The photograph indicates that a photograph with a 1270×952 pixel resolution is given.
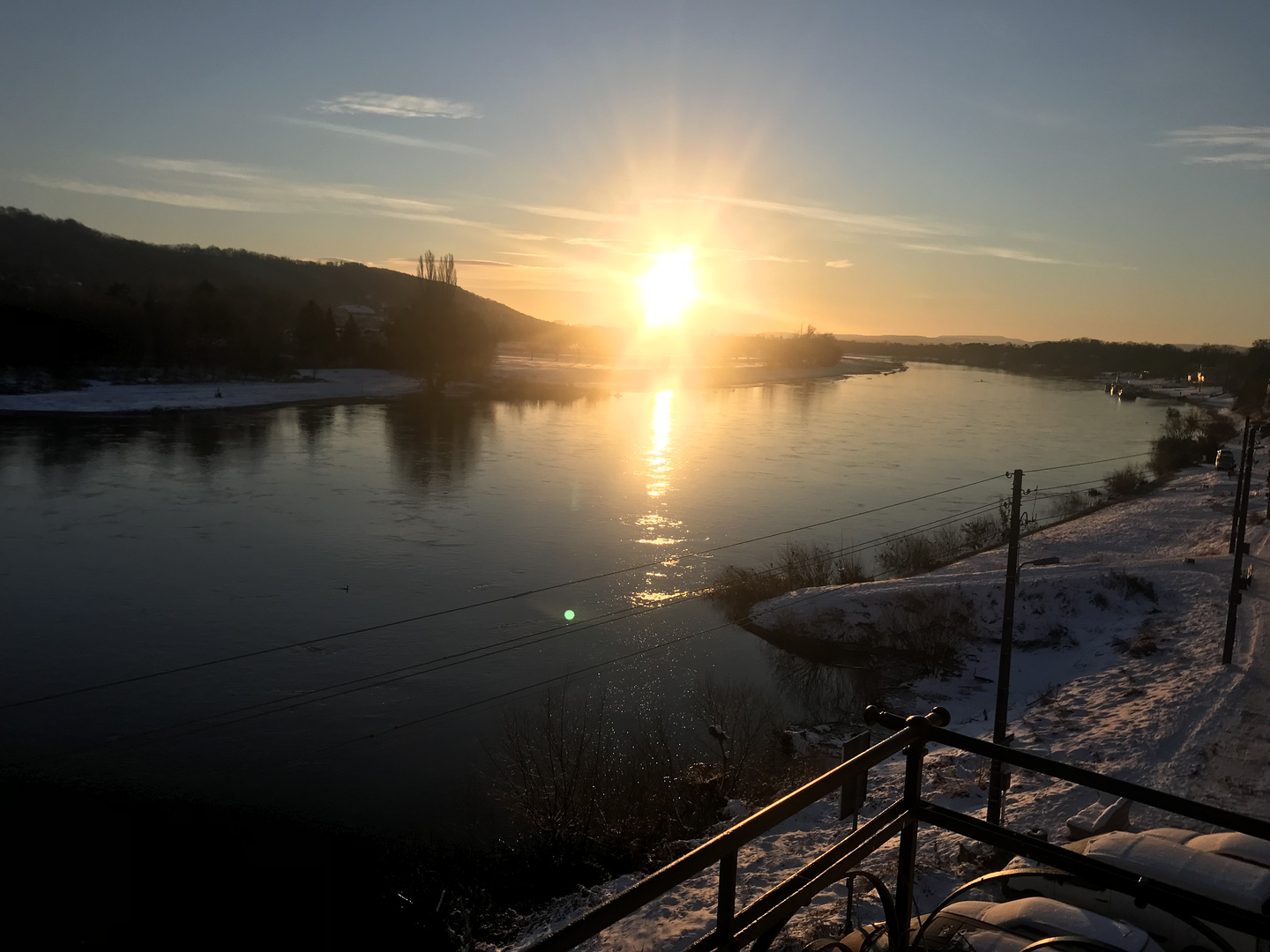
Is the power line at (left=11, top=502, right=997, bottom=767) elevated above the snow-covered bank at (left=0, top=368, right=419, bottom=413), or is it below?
below

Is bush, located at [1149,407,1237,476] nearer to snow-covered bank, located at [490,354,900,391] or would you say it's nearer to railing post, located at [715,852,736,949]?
snow-covered bank, located at [490,354,900,391]

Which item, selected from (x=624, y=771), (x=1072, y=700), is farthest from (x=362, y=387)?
(x=1072, y=700)

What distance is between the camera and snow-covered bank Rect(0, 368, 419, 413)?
157 feet

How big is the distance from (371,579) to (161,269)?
122595mm

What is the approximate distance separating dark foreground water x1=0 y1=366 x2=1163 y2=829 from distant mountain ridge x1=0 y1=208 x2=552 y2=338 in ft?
169

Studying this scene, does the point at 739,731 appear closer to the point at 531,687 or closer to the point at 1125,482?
the point at 531,687

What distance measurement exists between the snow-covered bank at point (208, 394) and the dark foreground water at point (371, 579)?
3.91m

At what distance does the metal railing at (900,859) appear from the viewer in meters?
1.74

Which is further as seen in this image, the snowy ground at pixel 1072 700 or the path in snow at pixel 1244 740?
the path in snow at pixel 1244 740

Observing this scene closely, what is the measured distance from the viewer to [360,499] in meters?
29.1

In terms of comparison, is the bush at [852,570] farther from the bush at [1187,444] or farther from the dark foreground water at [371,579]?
the bush at [1187,444]

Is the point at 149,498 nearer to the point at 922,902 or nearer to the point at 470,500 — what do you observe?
the point at 470,500

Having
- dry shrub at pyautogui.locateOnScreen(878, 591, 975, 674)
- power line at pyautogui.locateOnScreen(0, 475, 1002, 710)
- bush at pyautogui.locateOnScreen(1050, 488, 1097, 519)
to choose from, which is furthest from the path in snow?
bush at pyautogui.locateOnScreen(1050, 488, 1097, 519)

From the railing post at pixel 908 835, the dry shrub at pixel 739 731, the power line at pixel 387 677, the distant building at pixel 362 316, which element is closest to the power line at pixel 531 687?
the power line at pixel 387 677
